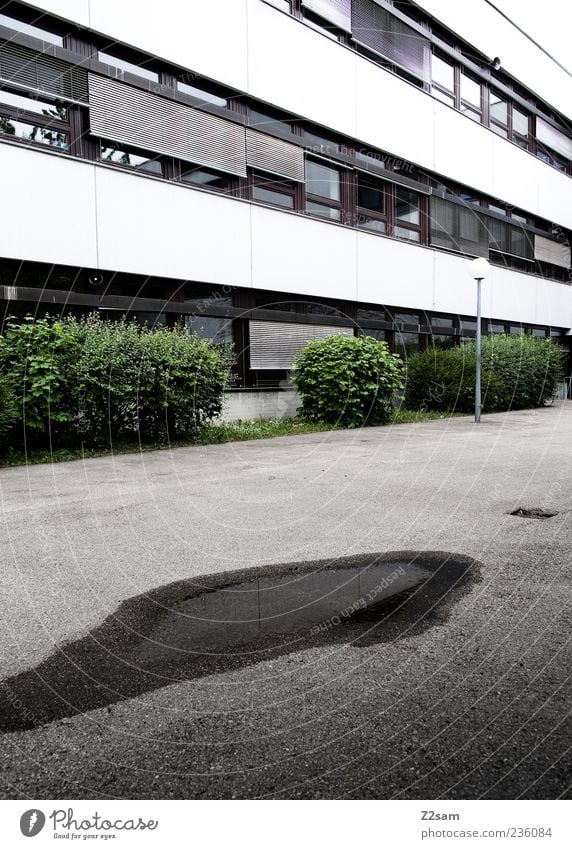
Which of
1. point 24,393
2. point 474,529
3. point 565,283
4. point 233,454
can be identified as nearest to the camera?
point 474,529

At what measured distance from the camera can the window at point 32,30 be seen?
38.9 ft

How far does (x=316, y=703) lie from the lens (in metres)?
2.48

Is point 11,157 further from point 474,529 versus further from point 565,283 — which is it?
point 565,283

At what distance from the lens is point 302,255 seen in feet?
55.1

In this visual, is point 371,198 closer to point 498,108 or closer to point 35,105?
point 498,108

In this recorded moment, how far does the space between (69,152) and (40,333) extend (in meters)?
4.66

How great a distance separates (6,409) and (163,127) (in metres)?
7.99

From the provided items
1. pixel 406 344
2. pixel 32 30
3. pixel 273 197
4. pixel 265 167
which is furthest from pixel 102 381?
pixel 406 344

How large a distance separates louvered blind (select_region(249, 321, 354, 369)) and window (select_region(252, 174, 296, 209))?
3017 millimetres

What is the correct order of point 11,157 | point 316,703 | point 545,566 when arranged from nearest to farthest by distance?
point 316,703, point 545,566, point 11,157

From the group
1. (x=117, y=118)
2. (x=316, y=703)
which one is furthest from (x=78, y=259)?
(x=316, y=703)

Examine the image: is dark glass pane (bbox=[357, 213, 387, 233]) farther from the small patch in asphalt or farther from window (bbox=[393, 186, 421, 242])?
the small patch in asphalt

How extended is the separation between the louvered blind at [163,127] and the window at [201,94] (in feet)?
1.30

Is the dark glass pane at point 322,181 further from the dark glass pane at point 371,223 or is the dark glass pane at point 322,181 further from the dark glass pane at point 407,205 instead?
the dark glass pane at point 407,205
